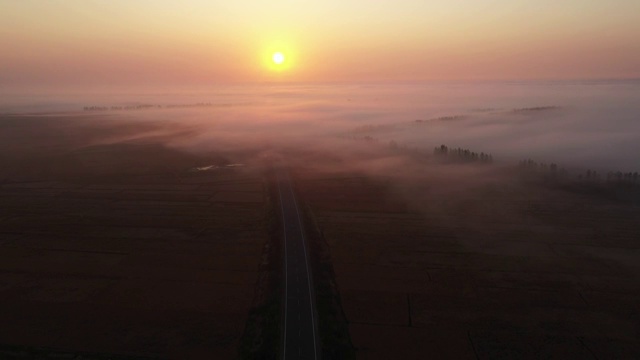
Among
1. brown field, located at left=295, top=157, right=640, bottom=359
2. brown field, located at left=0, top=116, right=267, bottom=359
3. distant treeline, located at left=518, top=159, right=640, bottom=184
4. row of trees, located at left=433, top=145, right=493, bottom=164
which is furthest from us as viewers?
row of trees, located at left=433, top=145, right=493, bottom=164

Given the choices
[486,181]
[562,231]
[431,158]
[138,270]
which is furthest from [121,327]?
[431,158]

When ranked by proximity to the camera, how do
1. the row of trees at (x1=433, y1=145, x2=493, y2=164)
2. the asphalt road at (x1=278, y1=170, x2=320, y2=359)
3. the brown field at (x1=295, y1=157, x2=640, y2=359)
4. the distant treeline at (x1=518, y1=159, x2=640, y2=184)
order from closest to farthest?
the asphalt road at (x1=278, y1=170, x2=320, y2=359) → the brown field at (x1=295, y1=157, x2=640, y2=359) → the distant treeline at (x1=518, y1=159, x2=640, y2=184) → the row of trees at (x1=433, y1=145, x2=493, y2=164)

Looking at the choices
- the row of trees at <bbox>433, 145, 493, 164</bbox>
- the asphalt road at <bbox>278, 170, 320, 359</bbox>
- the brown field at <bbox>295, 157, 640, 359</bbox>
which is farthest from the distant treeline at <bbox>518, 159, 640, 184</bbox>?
the asphalt road at <bbox>278, 170, 320, 359</bbox>

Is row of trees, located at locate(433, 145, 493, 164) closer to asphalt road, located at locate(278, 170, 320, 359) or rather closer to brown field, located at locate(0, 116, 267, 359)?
brown field, located at locate(0, 116, 267, 359)

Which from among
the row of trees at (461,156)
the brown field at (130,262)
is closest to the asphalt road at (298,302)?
the brown field at (130,262)

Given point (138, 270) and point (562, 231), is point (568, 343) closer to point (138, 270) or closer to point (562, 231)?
point (562, 231)

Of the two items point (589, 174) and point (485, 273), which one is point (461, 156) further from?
point (485, 273)
